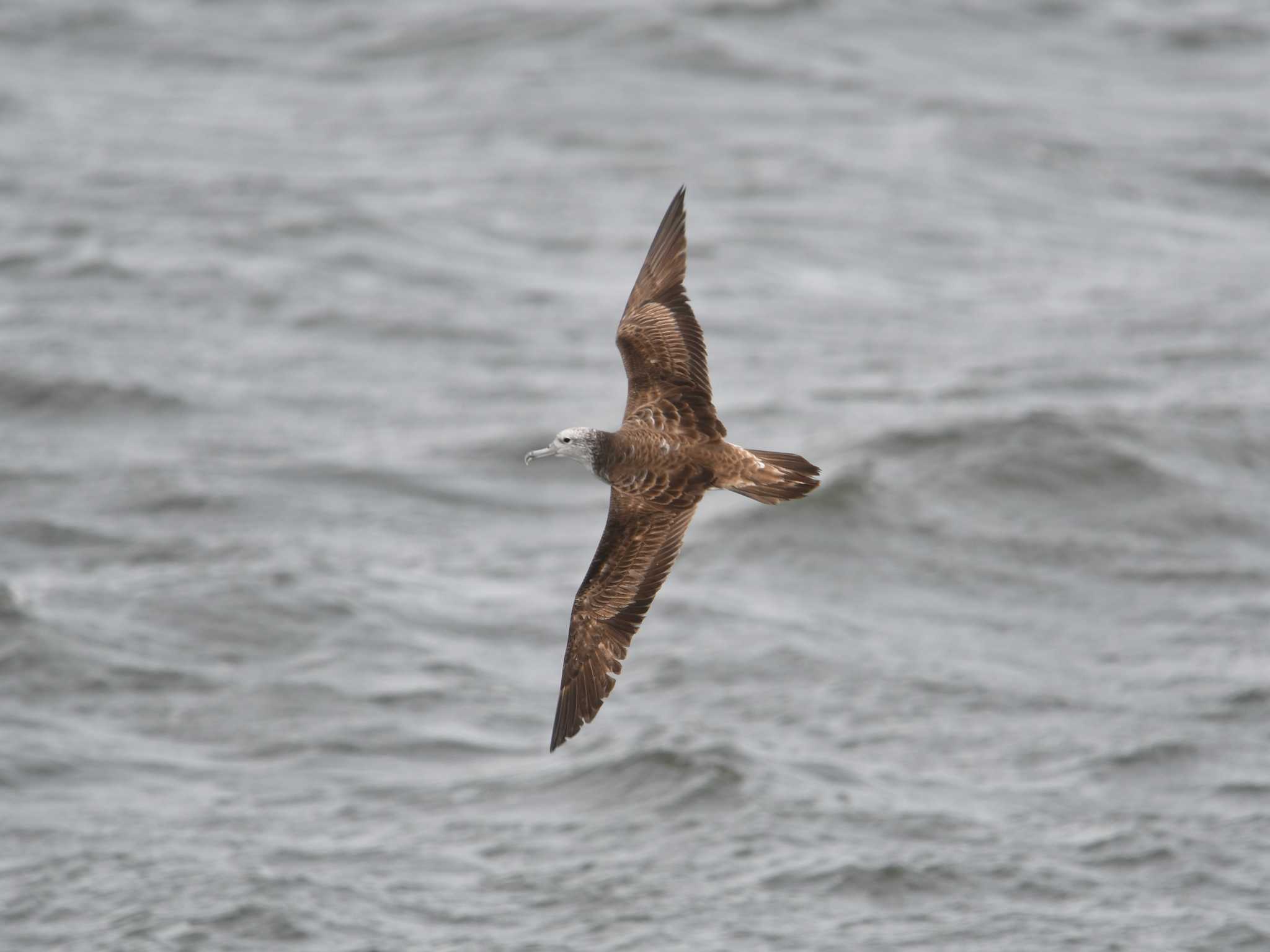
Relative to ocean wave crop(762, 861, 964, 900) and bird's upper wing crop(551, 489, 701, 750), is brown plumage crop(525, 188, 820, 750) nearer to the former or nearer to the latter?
bird's upper wing crop(551, 489, 701, 750)

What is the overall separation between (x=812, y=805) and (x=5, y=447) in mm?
9402

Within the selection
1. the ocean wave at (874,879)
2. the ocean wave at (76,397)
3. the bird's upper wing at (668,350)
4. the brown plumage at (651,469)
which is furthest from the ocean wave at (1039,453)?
the brown plumage at (651,469)

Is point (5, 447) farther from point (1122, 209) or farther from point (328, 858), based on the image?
point (1122, 209)

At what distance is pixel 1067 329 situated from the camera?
2252 cm

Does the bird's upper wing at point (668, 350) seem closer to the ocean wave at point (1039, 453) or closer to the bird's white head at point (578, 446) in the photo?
the bird's white head at point (578, 446)

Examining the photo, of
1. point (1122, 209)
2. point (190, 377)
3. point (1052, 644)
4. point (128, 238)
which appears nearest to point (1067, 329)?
point (1122, 209)

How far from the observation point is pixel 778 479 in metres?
8.69

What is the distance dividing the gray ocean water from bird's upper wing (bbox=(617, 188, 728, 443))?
5814 mm

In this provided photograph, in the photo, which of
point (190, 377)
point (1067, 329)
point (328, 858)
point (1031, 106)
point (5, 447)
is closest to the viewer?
point (328, 858)

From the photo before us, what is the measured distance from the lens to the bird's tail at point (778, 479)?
28.5ft

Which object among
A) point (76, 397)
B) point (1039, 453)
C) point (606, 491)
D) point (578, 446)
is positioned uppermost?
point (578, 446)

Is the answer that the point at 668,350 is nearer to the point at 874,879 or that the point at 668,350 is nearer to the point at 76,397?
the point at 874,879

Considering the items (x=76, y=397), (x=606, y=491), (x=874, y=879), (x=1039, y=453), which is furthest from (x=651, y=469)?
(x=76, y=397)

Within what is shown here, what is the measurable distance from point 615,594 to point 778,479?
3.51 ft
